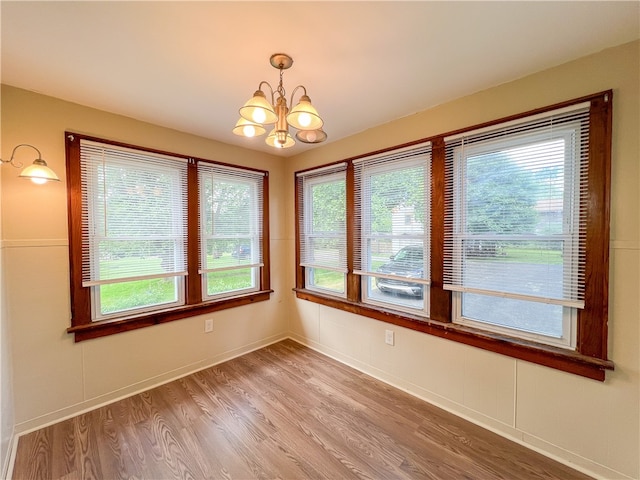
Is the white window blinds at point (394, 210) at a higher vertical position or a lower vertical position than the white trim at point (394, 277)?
higher

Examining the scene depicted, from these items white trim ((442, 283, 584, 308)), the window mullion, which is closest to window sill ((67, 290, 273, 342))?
the window mullion

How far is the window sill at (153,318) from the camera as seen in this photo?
2.16 m

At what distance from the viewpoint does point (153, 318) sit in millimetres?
2492

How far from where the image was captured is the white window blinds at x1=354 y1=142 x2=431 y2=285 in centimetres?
234

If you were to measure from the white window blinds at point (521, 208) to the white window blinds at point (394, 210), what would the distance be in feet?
0.71

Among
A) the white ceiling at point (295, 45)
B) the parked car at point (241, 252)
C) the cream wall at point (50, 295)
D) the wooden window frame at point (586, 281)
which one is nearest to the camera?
the white ceiling at point (295, 45)

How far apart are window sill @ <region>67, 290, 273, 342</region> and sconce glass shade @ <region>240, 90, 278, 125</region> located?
2.08 m

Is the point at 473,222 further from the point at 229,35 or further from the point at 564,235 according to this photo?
the point at 229,35

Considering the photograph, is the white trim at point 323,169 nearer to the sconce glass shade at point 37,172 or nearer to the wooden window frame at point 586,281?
the wooden window frame at point 586,281

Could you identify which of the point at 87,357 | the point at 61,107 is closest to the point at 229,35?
the point at 61,107

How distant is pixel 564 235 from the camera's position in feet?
5.49

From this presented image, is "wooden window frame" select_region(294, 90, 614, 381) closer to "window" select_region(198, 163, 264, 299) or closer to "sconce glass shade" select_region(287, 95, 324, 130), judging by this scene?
"sconce glass shade" select_region(287, 95, 324, 130)

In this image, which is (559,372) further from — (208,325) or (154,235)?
(154,235)

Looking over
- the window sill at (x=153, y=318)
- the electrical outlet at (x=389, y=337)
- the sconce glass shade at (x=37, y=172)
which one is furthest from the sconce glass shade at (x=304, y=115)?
the window sill at (x=153, y=318)
